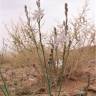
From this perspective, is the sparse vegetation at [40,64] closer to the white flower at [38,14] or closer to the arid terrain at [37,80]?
the arid terrain at [37,80]

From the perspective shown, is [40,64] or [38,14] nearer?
[38,14]

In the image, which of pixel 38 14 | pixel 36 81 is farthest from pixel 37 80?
pixel 38 14

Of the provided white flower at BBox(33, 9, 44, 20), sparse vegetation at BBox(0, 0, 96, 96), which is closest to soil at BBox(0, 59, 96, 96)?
sparse vegetation at BBox(0, 0, 96, 96)

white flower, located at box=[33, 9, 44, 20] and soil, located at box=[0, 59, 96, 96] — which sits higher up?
white flower, located at box=[33, 9, 44, 20]

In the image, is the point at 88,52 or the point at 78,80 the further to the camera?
the point at 88,52

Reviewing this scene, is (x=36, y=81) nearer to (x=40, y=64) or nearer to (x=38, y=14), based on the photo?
(x=40, y=64)

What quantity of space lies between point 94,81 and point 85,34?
96cm

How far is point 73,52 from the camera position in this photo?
7.54 metres

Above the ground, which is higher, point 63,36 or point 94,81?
point 63,36

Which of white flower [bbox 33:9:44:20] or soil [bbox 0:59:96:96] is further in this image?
soil [bbox 0:59:96:96]

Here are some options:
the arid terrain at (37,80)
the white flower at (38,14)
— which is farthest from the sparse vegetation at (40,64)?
the white flower at (38,14)

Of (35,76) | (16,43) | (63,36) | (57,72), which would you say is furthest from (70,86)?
(63,36)

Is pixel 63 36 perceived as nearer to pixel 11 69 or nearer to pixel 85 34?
pixel 85 34

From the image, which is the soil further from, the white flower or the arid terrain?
the white flower
